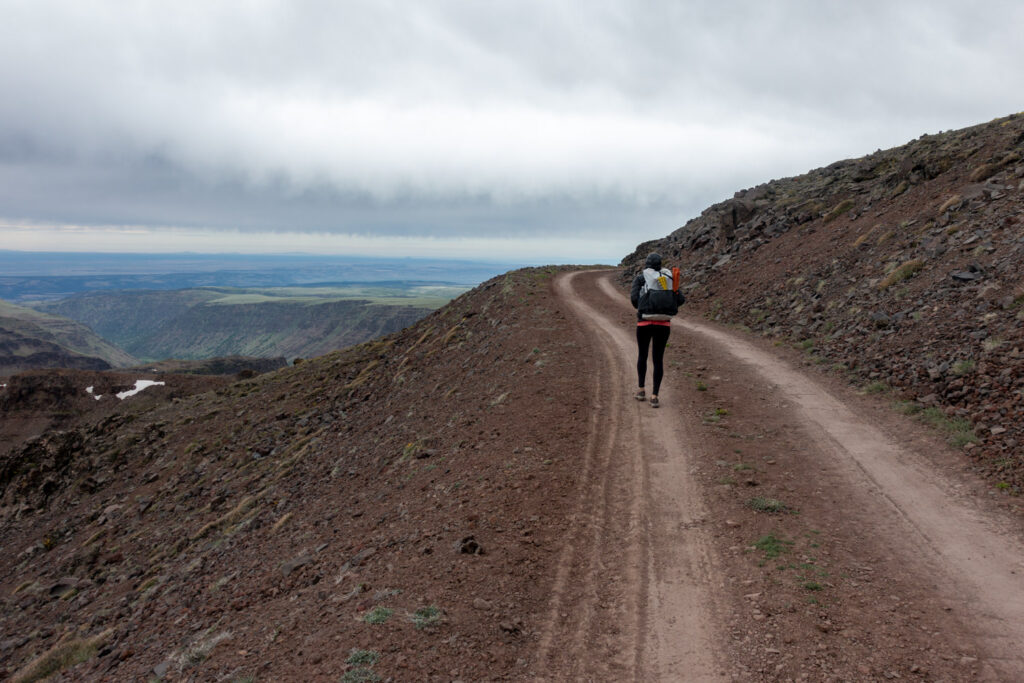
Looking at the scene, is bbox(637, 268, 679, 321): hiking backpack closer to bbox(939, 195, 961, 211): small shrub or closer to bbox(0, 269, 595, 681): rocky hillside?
bbox(0, 269, 595, 681): rocky hillside

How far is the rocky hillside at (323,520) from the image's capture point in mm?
6188

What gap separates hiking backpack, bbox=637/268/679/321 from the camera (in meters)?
11.7

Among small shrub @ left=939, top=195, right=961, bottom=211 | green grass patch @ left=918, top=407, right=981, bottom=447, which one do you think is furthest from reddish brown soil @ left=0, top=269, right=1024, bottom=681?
small shrub @ left=939, top=195, right=961, bottom=211

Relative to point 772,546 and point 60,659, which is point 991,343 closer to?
point 772,546

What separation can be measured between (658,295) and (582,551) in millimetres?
6456

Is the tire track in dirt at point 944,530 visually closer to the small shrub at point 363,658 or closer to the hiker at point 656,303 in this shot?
the hiker at point 656,303

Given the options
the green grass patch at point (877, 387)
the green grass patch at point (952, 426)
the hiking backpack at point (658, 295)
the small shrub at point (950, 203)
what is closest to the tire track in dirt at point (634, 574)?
the hiking backpack at point (658, 295)

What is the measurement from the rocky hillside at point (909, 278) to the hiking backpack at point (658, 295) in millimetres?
5484

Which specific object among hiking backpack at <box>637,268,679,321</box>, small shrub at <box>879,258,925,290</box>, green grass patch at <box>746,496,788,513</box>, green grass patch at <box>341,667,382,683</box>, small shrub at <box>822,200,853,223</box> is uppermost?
small shrub at <box>822,200,853,223</box>

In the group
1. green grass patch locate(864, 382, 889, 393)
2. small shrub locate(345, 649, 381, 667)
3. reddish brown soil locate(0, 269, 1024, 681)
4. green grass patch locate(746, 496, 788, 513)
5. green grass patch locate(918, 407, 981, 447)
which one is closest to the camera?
reddish brown soil locate(0, 269, 1024, 681)

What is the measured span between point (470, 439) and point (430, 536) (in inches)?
178

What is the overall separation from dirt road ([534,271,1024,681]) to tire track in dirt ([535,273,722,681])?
2cm

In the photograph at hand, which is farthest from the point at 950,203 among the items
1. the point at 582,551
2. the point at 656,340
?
the point at 582,551

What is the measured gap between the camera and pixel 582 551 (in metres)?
6.87
